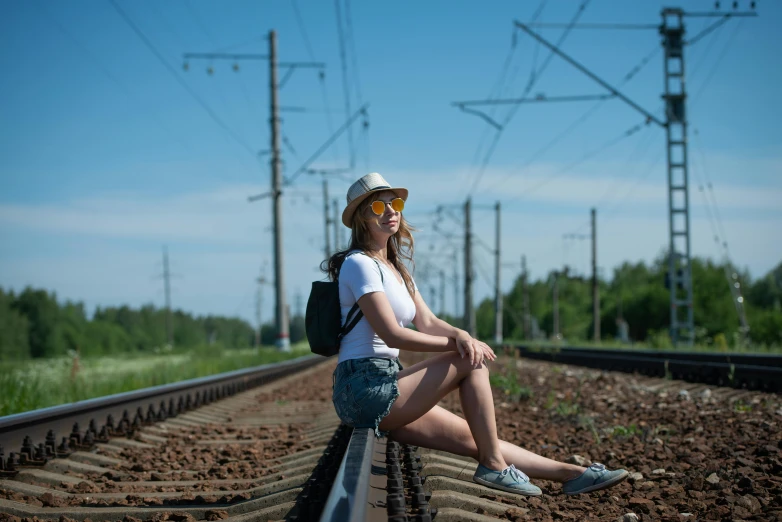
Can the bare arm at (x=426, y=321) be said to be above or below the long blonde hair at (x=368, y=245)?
below

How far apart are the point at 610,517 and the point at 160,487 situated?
240cm

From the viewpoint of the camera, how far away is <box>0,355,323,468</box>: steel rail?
505 cm

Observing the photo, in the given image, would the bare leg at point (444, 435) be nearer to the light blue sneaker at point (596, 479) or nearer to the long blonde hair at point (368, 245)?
the light blue sneaker at point (596, 479)

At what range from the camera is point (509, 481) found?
385cm

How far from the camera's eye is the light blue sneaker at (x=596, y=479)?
3883 mm

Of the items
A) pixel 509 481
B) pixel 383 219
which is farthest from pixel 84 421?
pixel 509 481

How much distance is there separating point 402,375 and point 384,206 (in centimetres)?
81

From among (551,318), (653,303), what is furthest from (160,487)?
(551,318)

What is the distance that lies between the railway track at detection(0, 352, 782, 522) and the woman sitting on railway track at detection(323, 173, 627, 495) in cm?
14

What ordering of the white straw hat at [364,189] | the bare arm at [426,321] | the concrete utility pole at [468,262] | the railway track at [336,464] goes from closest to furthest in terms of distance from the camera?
1. the railway track at [336,464]
2. the white straw hat at [364,189]
3. the bare arm at [426,321]
4. the concrete utility pole at [468,262]

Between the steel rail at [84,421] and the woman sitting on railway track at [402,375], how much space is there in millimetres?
2145

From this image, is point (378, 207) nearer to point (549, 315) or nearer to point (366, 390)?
point (366, 390)

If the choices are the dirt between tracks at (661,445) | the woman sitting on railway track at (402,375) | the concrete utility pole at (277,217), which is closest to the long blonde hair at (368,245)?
the woman sitting on railway track at (402,375)

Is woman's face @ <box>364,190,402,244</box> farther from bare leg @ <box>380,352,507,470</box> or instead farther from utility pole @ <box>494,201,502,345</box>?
utility pole @ <box>494,201,502,345</box>
